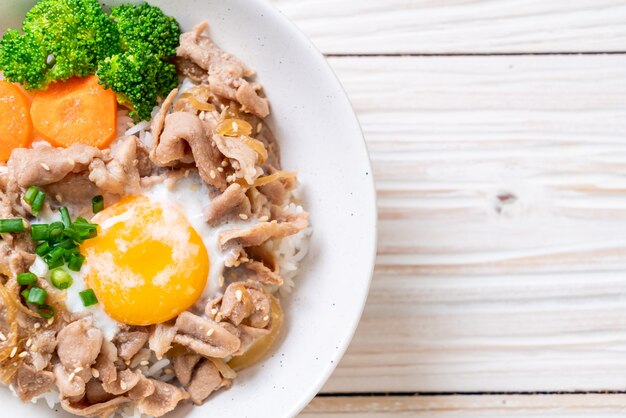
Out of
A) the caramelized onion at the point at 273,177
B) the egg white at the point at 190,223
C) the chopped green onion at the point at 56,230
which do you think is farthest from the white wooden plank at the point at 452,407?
the chopped green onion at the point at 56,230

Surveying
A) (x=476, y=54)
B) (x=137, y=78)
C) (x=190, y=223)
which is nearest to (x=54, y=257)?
(x=190, y=223)

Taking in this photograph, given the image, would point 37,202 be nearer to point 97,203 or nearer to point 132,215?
point 97,203

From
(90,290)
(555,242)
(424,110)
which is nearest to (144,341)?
(90,290)

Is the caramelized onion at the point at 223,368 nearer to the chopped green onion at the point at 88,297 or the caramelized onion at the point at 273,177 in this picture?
the chopped green onion at the point at 88,297

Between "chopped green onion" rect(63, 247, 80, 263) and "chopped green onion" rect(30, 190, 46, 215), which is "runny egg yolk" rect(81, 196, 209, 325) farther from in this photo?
"chopped green onion" rect(30, 190, 46, 215)

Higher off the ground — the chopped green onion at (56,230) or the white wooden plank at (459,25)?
the white wooden plank at (459,25)

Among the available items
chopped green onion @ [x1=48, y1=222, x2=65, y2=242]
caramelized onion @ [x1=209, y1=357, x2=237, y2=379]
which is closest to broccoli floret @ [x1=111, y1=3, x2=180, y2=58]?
chopped green onion @ [x1=48, y1=222, x2=65, y2=242]

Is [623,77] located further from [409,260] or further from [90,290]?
[90,290]
